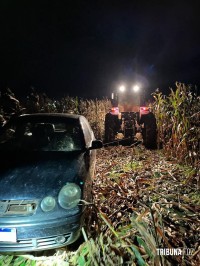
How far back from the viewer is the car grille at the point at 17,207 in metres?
2.46

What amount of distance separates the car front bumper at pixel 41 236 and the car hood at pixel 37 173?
0.30 m

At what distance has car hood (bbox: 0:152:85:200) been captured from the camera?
2609 millimetres

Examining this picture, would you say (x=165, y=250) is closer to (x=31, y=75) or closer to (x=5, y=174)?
(x=5, y=174)

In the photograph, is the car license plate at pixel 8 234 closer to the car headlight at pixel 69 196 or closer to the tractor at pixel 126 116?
the car headlight at pixel 69 196

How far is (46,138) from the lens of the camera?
405cm

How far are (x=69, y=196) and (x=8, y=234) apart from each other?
68 centimetres

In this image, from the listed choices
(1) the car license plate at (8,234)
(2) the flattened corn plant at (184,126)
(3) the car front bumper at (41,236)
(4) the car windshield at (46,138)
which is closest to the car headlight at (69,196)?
(3) the car front bumper at (41,236)

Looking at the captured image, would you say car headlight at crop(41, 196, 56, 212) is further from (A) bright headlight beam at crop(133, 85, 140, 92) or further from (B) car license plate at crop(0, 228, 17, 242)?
(A) bright headlight beam at crop(133, 85, 140, 92)

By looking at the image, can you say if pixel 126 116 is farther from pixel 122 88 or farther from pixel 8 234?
pixel 8 234

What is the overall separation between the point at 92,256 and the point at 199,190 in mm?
2178

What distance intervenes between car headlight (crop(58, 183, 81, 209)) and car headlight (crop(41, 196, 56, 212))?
7 centimetres

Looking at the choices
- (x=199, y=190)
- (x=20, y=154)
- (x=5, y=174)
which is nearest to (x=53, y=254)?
(x=5, y=174)

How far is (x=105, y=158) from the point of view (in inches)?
266

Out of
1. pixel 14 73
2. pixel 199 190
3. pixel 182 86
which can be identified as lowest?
pixel 199 190
